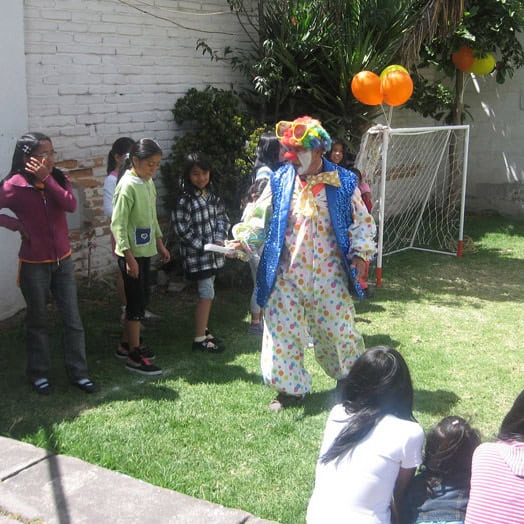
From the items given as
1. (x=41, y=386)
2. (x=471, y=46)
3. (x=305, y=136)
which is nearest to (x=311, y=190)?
(x=305, y=136)

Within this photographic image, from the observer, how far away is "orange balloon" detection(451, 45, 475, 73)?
994 centimetres

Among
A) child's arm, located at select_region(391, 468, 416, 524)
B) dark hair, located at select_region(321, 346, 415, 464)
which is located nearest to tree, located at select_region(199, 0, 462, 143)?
dark hair, located at select_region(321, 346, 415, 464)

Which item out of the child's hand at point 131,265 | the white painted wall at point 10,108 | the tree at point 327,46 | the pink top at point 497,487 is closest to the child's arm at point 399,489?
the pink top at point 497,487

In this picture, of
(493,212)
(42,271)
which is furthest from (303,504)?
(493,212)

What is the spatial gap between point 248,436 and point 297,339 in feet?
2.10

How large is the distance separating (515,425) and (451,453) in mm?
285

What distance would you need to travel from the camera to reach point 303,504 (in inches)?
133

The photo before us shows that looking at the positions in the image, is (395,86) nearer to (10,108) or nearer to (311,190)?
(311,190)

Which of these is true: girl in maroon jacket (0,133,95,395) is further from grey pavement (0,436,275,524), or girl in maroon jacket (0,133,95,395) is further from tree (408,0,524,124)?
tree (408,0,524,124)

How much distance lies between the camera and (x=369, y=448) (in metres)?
2.71

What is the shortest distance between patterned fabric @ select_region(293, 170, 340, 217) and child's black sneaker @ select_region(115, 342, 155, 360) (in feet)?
5.56

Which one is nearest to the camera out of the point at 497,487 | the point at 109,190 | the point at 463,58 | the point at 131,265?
the point at 497,487

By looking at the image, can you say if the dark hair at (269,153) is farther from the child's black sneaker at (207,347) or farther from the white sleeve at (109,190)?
the child's black sneaker at (207,347)

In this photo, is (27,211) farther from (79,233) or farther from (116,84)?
(116,84)
